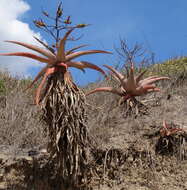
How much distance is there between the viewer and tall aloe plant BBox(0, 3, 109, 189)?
119 inches

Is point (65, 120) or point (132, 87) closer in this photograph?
point (65, 120)

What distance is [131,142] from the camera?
399cm

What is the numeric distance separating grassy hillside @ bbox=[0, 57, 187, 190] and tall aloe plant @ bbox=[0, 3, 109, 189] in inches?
10.8

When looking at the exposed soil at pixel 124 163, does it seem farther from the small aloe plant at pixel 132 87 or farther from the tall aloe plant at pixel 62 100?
the tall aloe plant at pixel 62 100

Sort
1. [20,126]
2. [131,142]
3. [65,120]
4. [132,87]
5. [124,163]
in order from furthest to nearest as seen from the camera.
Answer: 1. [20,126]
2. [131,142]
3. [124,163]
4. [132,87]
5. [65,120]

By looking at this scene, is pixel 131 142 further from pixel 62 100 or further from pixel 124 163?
pixel 62 100

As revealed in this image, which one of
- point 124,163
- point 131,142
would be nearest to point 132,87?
point 131,142

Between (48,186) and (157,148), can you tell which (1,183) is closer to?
(48,186)

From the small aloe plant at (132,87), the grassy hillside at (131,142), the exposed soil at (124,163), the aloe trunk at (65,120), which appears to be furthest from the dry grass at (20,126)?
the small aloe plant at (132,87)

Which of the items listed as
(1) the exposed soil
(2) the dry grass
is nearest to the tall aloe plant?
(1) the exposed soil

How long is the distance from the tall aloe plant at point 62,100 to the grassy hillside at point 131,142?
275 mm

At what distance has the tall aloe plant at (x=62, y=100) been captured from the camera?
3031mm

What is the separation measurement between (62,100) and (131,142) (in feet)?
4.55

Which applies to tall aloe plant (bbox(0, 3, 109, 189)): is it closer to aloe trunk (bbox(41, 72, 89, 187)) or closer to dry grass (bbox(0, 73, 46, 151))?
aloe trunk (bbox(41, 72, 89, 187))
